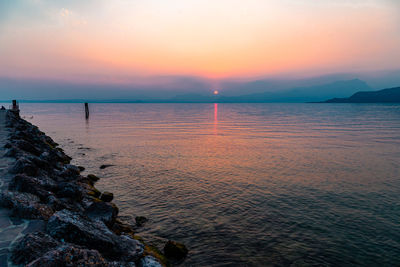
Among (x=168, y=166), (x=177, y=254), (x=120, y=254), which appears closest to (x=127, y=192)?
(x=168, y=166)

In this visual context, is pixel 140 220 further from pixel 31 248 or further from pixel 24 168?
pixel 31 248

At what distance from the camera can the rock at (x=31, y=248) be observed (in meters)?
5.10

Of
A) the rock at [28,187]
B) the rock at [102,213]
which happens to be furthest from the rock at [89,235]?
the rock at [28,187]

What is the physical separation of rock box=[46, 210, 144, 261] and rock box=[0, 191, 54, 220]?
1.42m

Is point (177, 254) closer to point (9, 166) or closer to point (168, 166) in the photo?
point (9, 166)

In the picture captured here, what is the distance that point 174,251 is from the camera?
9039 mm

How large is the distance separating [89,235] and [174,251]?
12.8 feet

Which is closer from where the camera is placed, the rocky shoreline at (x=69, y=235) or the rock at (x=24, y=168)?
the rocky shoreline at (x=69, y=235)

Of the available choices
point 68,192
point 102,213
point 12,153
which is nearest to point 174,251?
point 102,213

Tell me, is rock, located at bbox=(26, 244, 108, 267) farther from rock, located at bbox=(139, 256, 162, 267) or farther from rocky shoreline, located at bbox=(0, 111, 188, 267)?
rock, located at bbox=(139, 256, 162, 267)

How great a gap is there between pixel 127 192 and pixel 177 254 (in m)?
7.42

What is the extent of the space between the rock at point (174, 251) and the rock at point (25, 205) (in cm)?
417

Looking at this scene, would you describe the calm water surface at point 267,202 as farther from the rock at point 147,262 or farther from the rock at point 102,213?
the rock at point 102,213

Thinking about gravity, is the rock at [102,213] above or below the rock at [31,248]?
below
